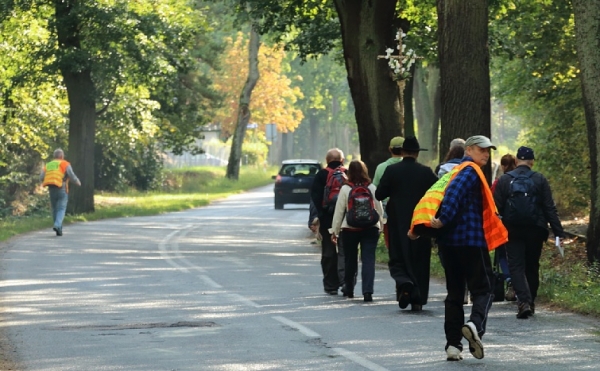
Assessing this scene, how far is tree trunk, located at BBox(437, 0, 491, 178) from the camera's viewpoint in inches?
791

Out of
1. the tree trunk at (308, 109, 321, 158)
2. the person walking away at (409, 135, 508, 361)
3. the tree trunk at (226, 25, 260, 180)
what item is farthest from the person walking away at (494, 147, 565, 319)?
the tree trunk at (308, 109, 321, 158)

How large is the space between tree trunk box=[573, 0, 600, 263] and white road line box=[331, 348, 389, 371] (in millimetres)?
8168

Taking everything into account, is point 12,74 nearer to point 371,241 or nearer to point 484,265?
point 371,241

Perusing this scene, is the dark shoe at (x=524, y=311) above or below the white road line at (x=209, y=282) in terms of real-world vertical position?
above

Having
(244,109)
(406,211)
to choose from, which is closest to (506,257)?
(406,211)

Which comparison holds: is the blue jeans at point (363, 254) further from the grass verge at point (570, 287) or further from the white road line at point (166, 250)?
the white road line at point (166, 250)

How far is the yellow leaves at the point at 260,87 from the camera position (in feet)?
293

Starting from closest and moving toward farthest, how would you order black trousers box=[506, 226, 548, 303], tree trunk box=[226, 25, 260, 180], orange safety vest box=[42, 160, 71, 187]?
black trousers box=[506, 226, 548, 303] < orange safety vest box=[42, 160, 71, 187] < tree trunk box=[226, 25, 260, 180]

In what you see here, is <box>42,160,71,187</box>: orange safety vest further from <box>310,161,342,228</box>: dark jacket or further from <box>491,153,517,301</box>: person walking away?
<box>491,153,517,301</box>: person walking away

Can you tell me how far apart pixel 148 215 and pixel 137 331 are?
2744 cm

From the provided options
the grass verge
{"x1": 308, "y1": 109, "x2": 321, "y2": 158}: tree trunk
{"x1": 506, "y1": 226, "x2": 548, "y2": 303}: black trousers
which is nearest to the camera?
{"x1": 506, "y1": 226, "x2": 548, "y2": 303}: black trousers

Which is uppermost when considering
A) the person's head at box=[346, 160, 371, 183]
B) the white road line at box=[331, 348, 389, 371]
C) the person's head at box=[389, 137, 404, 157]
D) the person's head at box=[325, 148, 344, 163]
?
the person's head at box=[389, 137, 404, 157]

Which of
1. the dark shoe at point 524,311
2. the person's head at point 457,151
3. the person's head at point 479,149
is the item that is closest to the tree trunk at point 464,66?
the person's head at point 457,151

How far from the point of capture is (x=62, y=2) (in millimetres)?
35875
